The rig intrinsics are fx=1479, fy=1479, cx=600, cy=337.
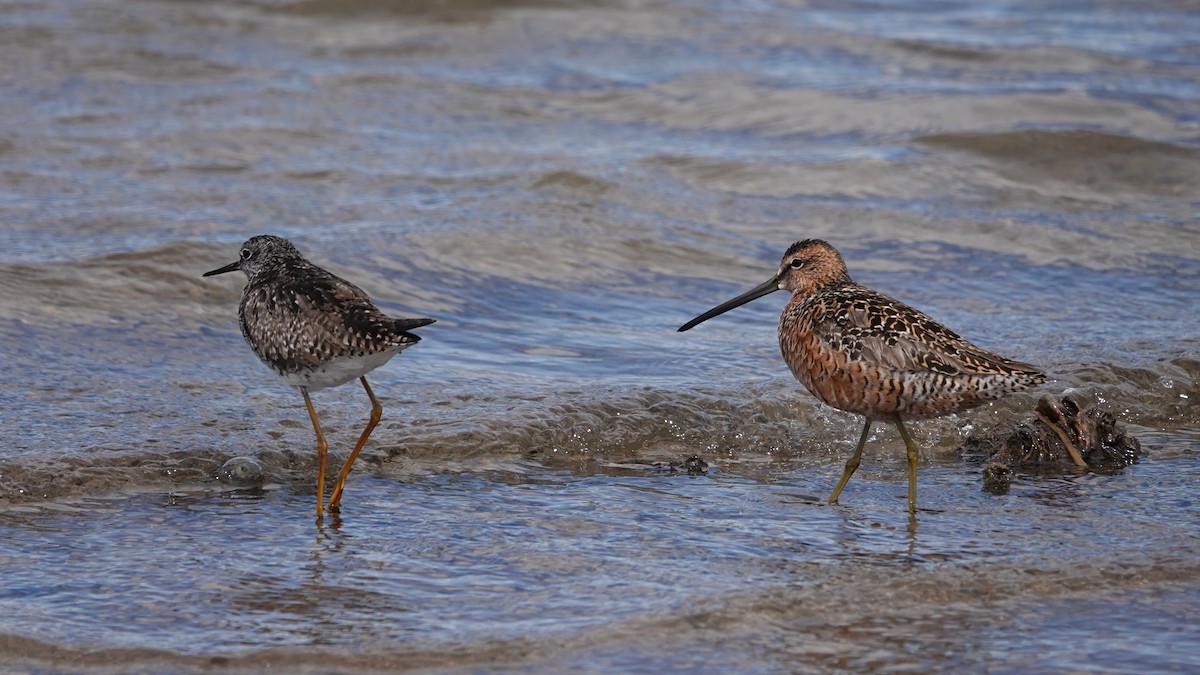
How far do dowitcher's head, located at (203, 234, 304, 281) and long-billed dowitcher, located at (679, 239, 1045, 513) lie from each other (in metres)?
2.11

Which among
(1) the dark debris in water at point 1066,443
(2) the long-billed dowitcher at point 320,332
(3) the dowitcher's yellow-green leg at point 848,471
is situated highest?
(2) the long-billed dowitcher at point 320,332

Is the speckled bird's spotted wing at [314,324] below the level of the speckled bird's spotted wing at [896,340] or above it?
below

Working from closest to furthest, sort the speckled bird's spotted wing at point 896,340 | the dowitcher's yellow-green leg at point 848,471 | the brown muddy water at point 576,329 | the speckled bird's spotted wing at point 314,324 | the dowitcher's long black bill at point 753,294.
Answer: the brown muddy water at point 576,329
the speckled bird's spotted wing at point 314,324
the speckled bird's spotted wing at point 896,340
the dowitcher's yellow-green leg at point 848,471
the dowitcher's long black bill at point 753,294

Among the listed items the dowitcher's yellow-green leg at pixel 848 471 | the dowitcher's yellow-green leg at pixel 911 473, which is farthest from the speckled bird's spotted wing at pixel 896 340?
the dowitcher's yellow-green leg at pixel 848 471

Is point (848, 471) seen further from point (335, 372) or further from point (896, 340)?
point (335, 372)

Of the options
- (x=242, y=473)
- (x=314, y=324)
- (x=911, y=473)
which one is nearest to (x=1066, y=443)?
(x=911, y=473)

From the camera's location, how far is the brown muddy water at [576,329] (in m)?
4.52

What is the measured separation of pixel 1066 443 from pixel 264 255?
11.4 ft

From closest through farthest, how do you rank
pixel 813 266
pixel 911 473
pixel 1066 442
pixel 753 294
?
pixel 911 473 < pixel 1066 442 < pixel 813 266 < pixel 753 294

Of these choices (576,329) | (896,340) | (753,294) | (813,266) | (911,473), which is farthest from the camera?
(576,329)

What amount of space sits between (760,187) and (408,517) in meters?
6.27

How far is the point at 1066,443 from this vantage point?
6195 mm

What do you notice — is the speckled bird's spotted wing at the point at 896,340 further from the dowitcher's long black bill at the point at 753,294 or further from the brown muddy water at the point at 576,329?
the dowitcher's long black bill at the point at 753,294

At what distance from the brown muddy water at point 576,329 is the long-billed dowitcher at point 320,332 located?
1.55ft
